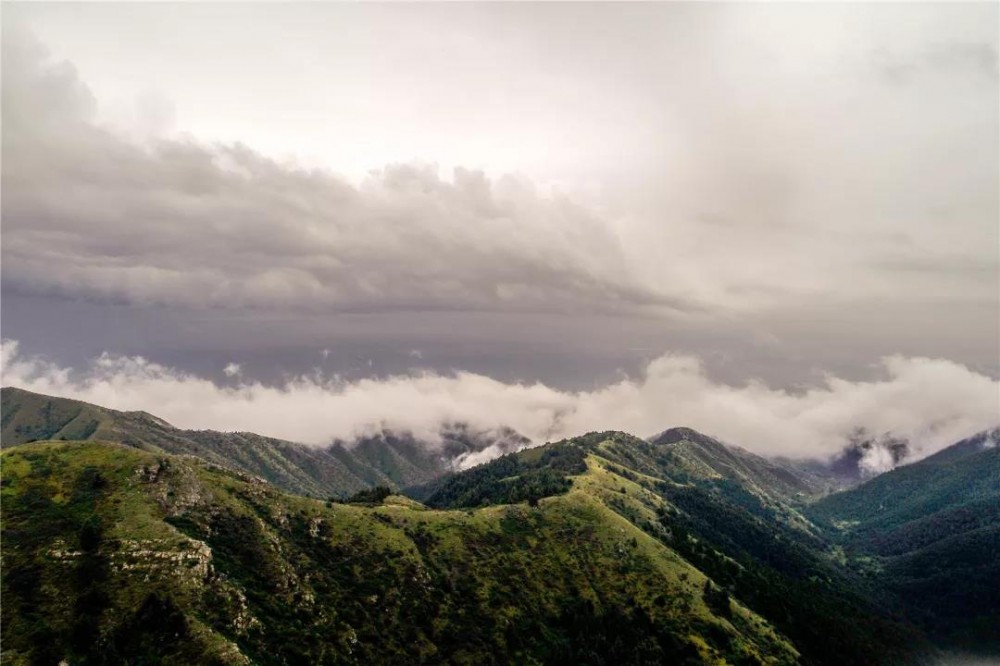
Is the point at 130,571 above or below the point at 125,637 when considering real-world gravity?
above

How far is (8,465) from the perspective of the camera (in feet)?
627

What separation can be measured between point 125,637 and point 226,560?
44.0m

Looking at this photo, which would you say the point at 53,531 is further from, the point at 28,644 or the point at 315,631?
the point at 315,631

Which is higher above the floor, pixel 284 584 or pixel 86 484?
pixel 86 484

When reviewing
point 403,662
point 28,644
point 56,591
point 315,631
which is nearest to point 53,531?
point 56,591

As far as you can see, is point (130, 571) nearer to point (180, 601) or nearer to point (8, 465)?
point (180, 601)

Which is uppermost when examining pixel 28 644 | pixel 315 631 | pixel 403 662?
pixel 28 644

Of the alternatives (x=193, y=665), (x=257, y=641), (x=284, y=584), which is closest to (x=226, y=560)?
(x=284, y=584)

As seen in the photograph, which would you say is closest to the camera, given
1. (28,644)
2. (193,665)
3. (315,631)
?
(28,644)

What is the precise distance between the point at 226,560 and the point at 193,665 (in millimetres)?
48529

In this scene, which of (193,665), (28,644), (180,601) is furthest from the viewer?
(180,601)

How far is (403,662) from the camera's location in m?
198

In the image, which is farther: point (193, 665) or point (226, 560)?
point (226, 560)

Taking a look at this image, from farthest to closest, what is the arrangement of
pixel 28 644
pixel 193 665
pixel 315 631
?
pixel 315 631 → pixel 193 665 → pixel 28 644
